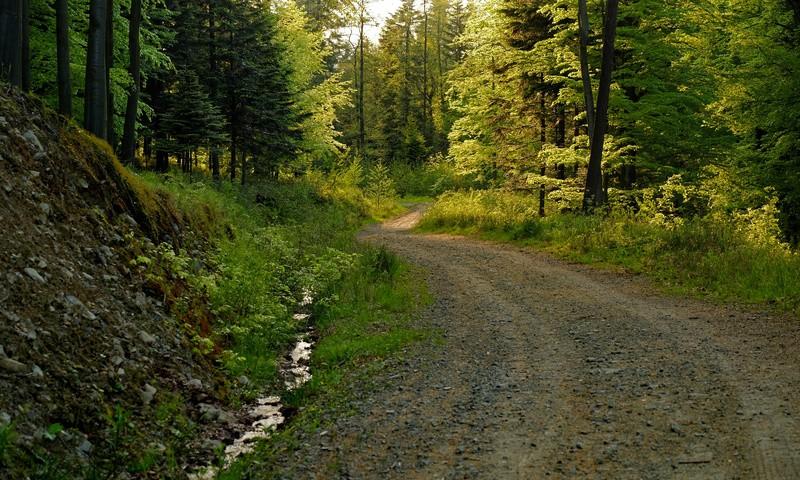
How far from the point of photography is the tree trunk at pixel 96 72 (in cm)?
1158

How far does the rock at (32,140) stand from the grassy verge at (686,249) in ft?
37.3

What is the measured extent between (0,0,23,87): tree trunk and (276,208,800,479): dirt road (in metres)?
9.00

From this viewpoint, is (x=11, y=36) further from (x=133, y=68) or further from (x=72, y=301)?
(x=72, y=301)

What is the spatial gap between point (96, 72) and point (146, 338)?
774 cm

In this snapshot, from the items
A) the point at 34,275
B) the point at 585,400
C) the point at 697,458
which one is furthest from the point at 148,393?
the point at 697,458

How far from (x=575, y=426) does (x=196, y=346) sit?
489 cm

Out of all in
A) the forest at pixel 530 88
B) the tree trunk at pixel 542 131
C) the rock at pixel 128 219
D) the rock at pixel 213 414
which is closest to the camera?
the rock at pixel 213 414

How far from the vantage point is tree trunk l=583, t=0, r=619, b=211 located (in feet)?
58.6

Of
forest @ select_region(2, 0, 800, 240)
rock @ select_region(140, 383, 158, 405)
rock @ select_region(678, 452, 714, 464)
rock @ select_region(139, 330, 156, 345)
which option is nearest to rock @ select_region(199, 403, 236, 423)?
rock @ select_region(140, 383, 158, 405)

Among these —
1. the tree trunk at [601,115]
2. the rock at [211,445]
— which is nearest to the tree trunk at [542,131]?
the tree trunk at [601,115]

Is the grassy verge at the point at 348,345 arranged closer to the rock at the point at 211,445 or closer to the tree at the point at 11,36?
the rock at the point at 211,445

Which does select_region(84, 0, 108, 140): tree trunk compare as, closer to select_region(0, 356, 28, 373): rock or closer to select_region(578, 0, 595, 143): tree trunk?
select_region(0, 356, 28, 373): rock

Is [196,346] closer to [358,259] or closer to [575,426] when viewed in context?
[575,426]

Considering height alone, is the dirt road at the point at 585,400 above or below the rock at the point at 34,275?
below
